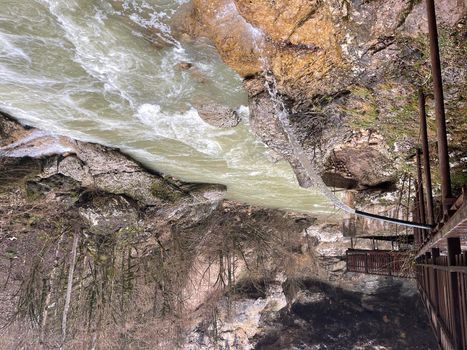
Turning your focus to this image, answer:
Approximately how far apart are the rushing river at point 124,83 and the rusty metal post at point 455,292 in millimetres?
2407

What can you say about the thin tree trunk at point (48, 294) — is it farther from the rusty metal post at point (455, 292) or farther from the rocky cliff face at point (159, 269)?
the rusty metal post at point (455, 292)

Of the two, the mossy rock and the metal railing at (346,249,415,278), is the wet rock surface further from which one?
the metal railing at (346,249,415,278)

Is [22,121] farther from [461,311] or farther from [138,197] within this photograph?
[461,311]

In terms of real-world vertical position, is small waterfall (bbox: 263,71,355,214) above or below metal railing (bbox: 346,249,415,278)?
above

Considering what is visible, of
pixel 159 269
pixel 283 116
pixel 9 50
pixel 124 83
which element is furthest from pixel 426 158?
pixel 159 269

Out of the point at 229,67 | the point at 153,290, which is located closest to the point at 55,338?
the point at 153,290

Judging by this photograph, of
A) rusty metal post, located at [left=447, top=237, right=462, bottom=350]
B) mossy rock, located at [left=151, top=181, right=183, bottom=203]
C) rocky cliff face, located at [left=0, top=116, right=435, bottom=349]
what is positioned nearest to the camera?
rusty metal post, located at [left=447, top=237, right=462, bottom=350]

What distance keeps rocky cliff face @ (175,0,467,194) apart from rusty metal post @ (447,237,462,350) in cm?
173

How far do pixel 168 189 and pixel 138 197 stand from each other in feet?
1.71

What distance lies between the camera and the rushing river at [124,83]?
11.3ft

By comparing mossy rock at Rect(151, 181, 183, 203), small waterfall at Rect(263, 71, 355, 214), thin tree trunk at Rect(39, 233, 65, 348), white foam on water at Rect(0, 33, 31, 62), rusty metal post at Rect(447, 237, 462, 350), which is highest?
white foam on water at Rect(0, 33, 31, 62)

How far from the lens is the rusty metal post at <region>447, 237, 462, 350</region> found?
6.97 ft

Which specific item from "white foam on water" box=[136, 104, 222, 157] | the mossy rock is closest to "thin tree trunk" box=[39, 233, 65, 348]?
the mossy rock

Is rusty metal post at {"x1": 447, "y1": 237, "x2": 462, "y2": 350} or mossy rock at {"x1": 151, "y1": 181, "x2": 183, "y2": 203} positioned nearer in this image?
rusty metal post at {"x1": 447, "y1": 237, "x2": 462, "y2": 350}
